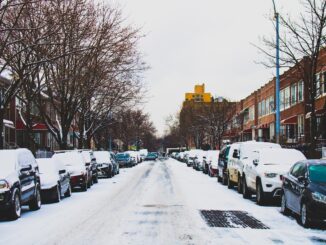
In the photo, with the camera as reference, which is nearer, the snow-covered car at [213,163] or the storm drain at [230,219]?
the storm drain at [230,219]

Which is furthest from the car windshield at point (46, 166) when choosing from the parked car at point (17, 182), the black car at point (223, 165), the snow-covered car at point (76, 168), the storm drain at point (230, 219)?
the black car at point (223, 165)

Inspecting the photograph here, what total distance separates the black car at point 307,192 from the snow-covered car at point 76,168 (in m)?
11.8

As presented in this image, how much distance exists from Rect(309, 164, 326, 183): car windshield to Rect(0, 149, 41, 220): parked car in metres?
7.22

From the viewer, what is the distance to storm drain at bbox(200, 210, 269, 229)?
1345 cm

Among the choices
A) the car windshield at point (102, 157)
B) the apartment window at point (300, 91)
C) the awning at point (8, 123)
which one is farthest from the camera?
the awning at point (8, 123)

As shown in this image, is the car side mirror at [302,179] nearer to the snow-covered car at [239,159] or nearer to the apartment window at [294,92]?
the snow-covered car at [239,159]

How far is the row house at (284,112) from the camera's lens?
131 feet

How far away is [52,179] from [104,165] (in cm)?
1808

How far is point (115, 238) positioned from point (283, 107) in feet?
150

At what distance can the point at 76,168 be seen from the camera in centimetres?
2623

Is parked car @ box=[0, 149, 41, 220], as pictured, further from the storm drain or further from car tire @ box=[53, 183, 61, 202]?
the storm drain

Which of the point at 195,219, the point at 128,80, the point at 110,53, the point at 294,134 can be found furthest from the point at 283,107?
the point at 195,219

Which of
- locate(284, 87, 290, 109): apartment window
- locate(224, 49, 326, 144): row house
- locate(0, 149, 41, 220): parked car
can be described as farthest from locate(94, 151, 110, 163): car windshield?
locate(0, 149, 41, 220): parked car

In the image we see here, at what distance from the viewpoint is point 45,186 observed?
19.7 metres
